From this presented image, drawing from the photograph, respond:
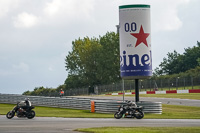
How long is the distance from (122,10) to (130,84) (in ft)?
170

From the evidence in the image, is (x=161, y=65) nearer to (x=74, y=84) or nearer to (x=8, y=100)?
(x=74, y=84)

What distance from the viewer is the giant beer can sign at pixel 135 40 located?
34562 millimetres

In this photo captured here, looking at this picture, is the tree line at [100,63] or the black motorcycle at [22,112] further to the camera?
the tree line at [100,63]

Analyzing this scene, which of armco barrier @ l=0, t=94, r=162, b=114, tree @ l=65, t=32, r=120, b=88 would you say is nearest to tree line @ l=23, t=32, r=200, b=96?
tree @ l=65, t=32, r=120, b=88

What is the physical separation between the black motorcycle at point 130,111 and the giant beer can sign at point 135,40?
405 centimetres

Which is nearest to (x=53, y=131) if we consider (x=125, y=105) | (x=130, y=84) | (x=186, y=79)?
(x=125, y=105)

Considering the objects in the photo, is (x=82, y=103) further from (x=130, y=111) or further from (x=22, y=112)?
(x=22, y=112)

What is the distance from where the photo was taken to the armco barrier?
117ft

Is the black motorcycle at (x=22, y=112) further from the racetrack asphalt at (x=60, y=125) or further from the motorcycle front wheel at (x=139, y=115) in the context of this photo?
the motorcycle front wheel at (x=139, y=115)

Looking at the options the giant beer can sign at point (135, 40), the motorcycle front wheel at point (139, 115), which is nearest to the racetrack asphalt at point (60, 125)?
the motorcycle front wheel at point (139, 115)

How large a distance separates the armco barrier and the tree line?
7245 centimetres

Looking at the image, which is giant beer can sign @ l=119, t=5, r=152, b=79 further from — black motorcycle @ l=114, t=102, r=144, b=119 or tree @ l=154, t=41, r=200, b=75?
tree @ l=154, t=41, r=200, b=75

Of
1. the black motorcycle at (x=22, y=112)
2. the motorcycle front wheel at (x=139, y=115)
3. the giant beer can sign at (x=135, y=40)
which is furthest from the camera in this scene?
the giant beer can sign at (x=135, y=40)

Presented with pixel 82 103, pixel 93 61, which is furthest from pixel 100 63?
pixel 82 103
